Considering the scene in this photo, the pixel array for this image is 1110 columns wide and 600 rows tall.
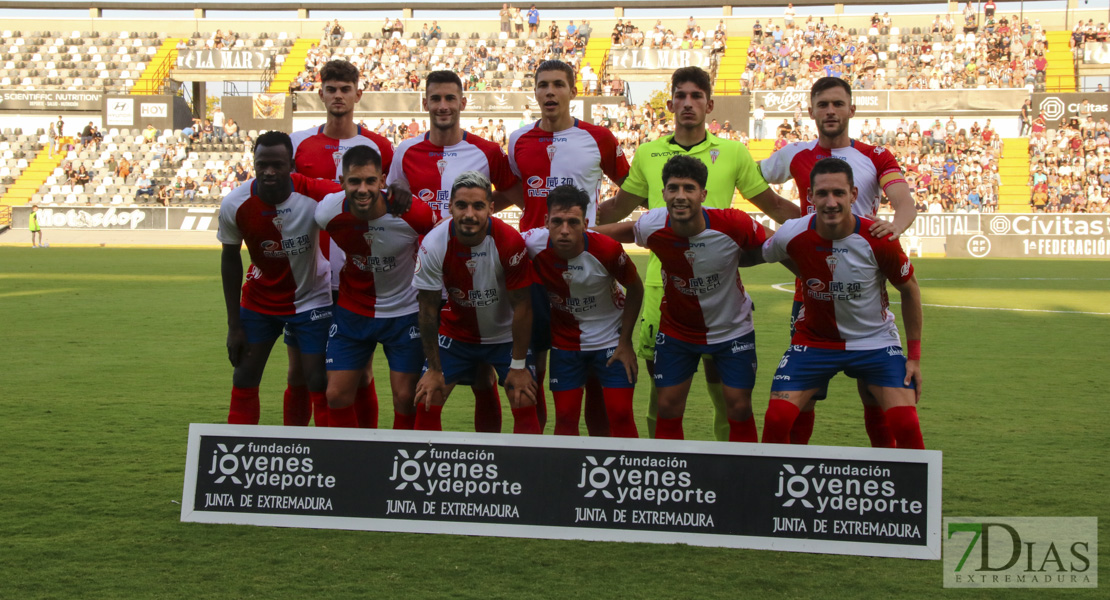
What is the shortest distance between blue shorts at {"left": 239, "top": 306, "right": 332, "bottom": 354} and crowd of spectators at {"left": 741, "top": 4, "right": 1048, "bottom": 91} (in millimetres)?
34845

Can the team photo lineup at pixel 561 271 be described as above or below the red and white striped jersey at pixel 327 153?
below

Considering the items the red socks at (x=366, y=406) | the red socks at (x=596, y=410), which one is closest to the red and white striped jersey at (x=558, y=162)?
the red socks at (x=596, y=410)

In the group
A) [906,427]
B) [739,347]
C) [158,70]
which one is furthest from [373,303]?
[158,70]

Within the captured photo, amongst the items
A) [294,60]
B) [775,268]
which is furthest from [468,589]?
[294,60]

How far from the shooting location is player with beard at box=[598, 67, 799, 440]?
5.76 m

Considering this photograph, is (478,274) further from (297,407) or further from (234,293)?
(297,407)

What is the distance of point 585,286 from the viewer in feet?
17.9

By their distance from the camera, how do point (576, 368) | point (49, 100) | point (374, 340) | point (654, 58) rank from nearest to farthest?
point (576, 368) → point (374, 340) → point (654, 58) → point (49, 100)

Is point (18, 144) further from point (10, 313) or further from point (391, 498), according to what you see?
point (391, 498)

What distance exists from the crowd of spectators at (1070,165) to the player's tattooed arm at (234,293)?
98.9 ft

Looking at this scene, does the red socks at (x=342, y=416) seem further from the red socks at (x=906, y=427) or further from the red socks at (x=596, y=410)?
the red socks at (x=906, y=427)

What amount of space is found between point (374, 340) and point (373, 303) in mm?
209

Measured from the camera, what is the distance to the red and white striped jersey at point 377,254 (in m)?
5.56

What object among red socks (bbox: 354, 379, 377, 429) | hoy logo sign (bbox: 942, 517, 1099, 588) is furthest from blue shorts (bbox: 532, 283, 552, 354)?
hoy logo sign (bbox: 942, 517, 1099, 588)
